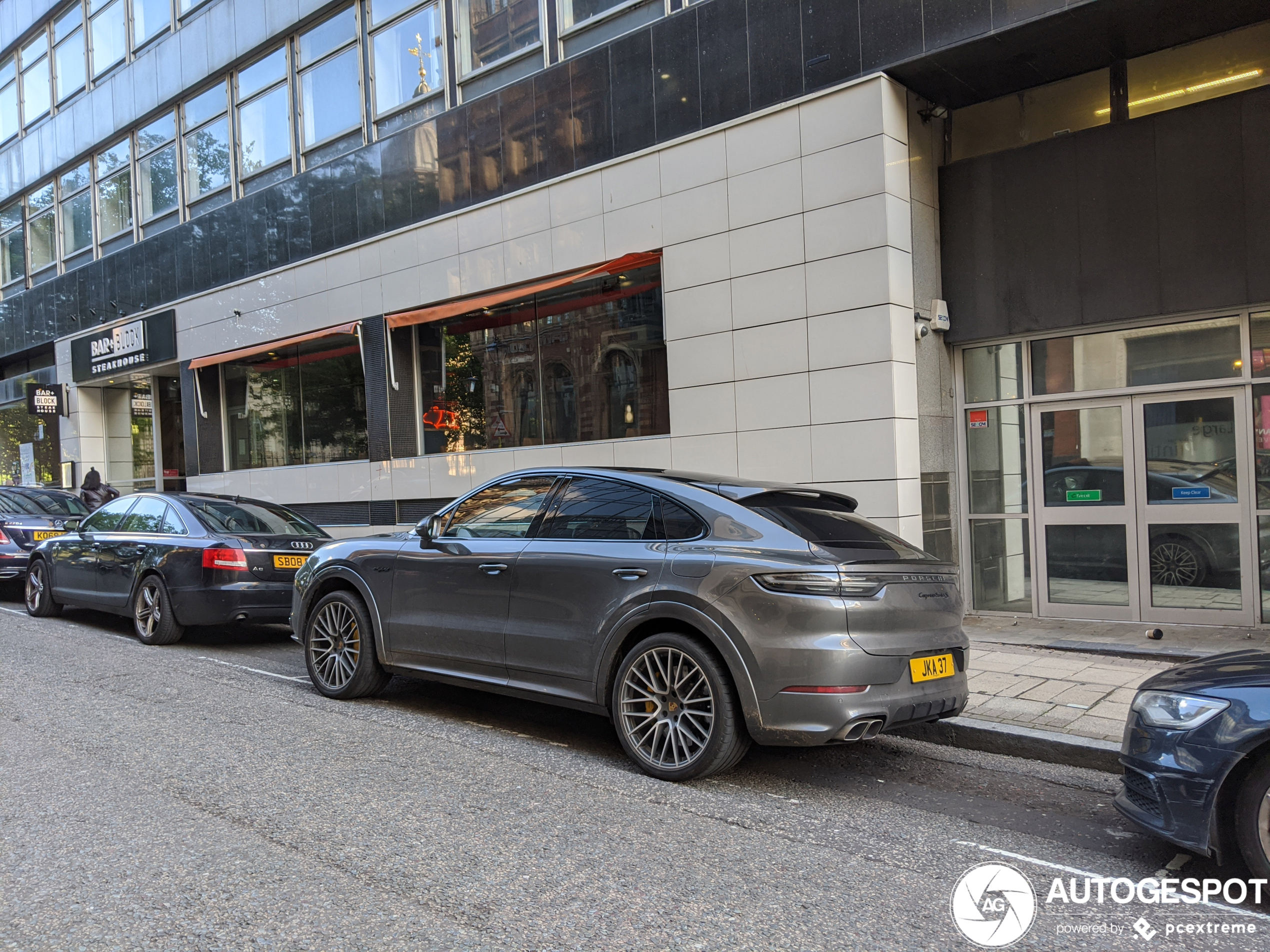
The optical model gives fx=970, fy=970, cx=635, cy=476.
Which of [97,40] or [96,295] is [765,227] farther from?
[97,40]

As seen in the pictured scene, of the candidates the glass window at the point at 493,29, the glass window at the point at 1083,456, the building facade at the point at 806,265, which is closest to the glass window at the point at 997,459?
the building facade at the point at 806,265

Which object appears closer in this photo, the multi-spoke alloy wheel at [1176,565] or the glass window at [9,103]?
the multi-spoke alloy wheel at [1176,565]

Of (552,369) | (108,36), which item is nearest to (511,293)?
(552,369)

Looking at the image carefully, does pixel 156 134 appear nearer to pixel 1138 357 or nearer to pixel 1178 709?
pixel 1138 357

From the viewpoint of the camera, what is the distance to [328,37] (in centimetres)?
1562

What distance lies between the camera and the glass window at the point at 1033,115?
30.2ft

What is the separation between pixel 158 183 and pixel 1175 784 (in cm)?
2080

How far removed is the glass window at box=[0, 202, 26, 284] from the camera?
79.9 feet

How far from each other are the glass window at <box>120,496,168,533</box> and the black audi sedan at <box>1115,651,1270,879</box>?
861 centimetres

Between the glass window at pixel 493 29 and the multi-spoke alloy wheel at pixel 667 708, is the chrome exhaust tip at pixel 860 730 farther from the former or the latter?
the glass window at pixel 493 29

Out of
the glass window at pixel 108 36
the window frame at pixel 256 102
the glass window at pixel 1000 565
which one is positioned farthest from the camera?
the glass window at pixel 108 36

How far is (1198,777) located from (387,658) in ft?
15.4

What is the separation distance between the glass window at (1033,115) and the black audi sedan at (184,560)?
7788 millimetres

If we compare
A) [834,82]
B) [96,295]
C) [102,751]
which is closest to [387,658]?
[102,751]
